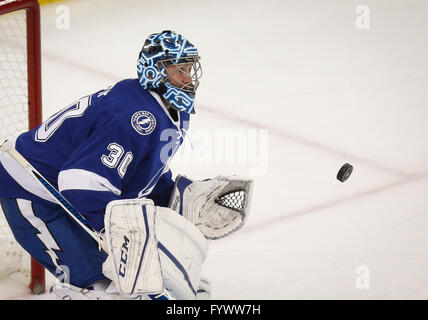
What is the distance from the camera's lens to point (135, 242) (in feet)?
5.72

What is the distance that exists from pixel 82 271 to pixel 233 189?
63 cm

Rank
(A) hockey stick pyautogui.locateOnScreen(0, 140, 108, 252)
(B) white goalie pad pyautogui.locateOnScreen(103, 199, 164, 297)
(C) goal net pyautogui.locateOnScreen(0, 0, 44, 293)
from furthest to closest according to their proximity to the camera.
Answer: (C) goal net pyautogui.locateOnScreen(0, 0, 44, 293) < (A) hockey stick pyautogui.locateOnScreen(0, 140, 108, 252) < (B) white goalie pad pyautogui.locateOnScreen(103, 199, 164, 297)

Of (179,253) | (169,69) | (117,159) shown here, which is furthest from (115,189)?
(169,69)

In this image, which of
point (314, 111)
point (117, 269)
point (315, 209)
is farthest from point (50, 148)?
point (314, 111)

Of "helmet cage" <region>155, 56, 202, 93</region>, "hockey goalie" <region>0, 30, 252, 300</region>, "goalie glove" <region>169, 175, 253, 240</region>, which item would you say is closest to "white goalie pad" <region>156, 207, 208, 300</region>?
"hockey goalie" <region>0, 30, 252, 300</region>

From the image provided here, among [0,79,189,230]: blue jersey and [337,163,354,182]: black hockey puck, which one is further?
[337,163,354,182]: black hockey puck

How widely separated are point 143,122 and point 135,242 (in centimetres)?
33

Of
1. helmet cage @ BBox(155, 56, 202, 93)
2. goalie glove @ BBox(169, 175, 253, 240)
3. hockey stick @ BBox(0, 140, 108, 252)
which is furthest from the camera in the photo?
goalie glove @ BBox(169, 175, 253, 240)

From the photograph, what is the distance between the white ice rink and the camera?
8.46ft

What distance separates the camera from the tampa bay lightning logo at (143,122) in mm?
1832

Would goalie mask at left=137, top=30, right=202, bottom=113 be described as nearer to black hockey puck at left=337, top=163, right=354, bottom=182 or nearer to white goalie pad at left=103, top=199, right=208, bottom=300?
white goalie pad at left=103, top=199, right=208, bottom=300

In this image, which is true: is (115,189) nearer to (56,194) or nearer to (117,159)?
(117,159)

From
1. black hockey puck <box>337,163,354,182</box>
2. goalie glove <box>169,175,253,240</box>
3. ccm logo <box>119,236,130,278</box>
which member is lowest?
ccm logo <box>119,236,130,278</box>

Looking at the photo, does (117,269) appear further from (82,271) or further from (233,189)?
(233,189)
